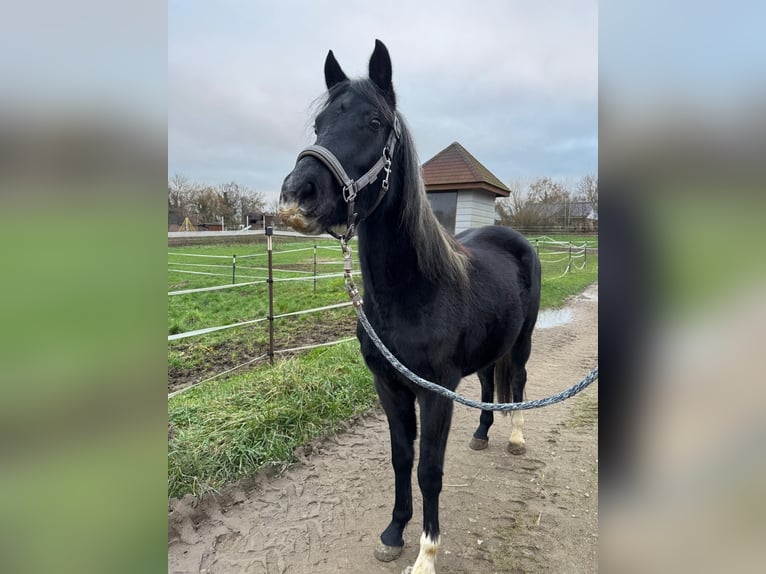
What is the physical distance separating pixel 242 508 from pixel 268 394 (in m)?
1.15

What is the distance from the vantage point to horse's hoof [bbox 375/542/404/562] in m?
2.39

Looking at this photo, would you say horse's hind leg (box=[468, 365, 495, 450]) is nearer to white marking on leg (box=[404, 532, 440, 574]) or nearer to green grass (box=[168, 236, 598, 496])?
green grass (box=[168, 236, 598, 496])

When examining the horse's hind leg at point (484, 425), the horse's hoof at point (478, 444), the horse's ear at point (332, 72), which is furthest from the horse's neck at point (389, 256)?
the horse's hoof at point (478, 444)

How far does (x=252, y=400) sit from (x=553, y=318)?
7.01m

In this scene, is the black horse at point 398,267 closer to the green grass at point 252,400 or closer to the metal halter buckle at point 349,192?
the metal halter buckle at point 349,192

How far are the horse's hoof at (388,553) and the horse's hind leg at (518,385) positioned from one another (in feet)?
4.92

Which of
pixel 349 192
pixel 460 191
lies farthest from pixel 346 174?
pixel 460 191

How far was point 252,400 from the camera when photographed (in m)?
3.73

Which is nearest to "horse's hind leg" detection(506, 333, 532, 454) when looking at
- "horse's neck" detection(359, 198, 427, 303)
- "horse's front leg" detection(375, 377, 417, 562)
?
"horse's front leg" detection(375, 377, 417, 562)

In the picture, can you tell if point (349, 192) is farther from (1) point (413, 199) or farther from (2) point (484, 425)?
(2) point (484, 425)

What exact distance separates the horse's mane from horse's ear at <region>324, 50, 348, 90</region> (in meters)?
0.23
